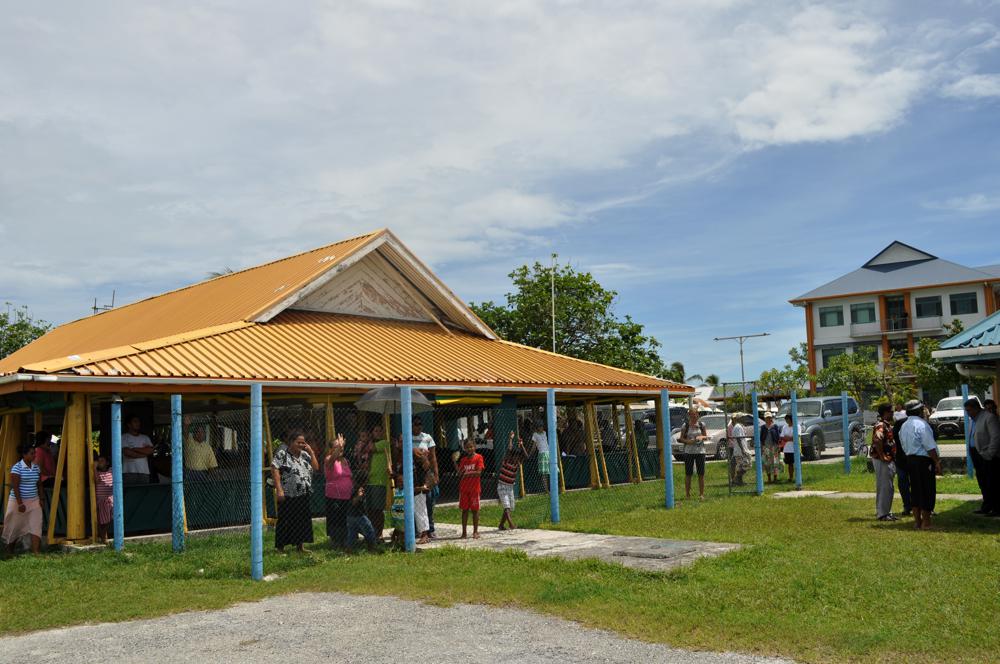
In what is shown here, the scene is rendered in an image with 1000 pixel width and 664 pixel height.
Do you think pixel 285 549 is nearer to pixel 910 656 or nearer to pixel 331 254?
A: pixel 910 656

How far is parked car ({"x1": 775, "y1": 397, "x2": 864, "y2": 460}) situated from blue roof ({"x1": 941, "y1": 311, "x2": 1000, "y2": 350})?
12.1m

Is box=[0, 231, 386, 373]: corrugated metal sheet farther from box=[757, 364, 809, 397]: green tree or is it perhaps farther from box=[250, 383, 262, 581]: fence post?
box=[757, 364, 809, 397]: green tree

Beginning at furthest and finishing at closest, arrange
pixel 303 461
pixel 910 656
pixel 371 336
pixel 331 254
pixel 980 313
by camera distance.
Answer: pixel 980 313, pixel 331 254, pixel 371 336, pixel 303 461, pixel 910 656

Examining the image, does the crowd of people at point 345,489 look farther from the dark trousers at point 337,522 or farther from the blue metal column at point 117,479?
the blue metal column at point 117,479

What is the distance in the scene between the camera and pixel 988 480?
11.6 m

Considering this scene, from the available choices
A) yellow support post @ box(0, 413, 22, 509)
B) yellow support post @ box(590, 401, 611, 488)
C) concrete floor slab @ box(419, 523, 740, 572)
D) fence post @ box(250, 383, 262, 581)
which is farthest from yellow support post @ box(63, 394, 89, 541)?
yellow support post @ box(590, 401, 611, 488)

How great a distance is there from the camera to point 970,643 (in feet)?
18.8

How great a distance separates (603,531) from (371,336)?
24.7 ft

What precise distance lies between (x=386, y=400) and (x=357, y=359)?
169 inches

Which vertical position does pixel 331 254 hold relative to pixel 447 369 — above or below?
above

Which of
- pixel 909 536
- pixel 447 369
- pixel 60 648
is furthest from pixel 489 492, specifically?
pixel 60 648

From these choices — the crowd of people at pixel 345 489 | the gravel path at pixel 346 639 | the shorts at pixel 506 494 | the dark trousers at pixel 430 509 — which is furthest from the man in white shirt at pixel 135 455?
the gravel path at pixel 346 639

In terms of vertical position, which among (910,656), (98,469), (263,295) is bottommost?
(910,656)

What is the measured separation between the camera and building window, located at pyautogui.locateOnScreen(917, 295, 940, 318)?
174 ft
